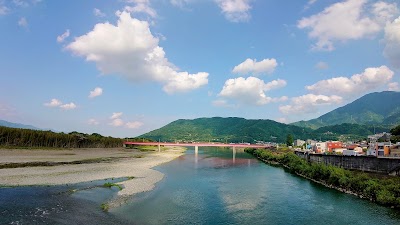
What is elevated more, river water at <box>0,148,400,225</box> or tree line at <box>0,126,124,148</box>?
tree line at <box>0,126,124,148</box>

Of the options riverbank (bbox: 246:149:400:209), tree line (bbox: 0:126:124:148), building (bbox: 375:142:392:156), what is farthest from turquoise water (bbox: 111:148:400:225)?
tree line (bbox: 0:126:124:148)

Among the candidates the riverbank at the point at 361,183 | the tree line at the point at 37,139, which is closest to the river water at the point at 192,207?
the riverbank at the point at 361,183

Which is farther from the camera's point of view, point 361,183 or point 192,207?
point 361,183

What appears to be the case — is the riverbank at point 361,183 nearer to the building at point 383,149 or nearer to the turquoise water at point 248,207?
the turquoise water at point 248,207

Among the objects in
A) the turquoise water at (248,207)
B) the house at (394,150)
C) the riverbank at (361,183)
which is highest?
the house at (394,150)

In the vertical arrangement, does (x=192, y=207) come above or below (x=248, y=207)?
above

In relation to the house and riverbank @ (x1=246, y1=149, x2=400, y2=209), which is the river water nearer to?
riverbank @ (x1=246, y1=149, x2=400, y2=209)

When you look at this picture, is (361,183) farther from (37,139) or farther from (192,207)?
(37,139)

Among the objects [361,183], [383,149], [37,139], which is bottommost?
[361,183]

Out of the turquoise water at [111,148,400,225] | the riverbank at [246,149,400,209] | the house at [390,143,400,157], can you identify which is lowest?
the turquoise water at [111,148,400,225]

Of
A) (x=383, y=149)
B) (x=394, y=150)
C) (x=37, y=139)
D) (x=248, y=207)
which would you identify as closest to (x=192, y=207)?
(x=248, y=207)

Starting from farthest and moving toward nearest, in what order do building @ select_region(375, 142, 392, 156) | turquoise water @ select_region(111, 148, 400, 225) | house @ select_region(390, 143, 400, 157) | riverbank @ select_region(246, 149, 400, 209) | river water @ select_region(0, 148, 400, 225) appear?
1. building @ select_region(375, 142, 392, 156)
2. house @ select_region(390, 143, 400, 157)
3. riverbank @ select_region(246, 149, 400, 209)
4. turquoise water @ select_region(111, 148, 400, 225)
5. river water @ select_region(0, 148, 400, 225)

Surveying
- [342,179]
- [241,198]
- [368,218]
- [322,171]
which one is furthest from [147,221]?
[322,171]

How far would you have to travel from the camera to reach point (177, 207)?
29.5 meters
